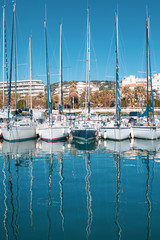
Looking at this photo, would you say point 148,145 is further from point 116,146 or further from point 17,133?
point 17,133

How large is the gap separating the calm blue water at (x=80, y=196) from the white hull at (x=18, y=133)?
9102 mm

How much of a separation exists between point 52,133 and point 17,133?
442 centimetres

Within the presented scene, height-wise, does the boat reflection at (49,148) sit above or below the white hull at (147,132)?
below

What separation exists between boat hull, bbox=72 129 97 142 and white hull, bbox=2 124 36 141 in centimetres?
617

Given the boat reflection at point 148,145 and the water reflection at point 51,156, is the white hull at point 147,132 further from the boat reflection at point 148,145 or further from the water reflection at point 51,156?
the water reflection at point 51,156

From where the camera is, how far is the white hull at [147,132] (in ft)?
108

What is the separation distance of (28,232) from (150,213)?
5.14 metres

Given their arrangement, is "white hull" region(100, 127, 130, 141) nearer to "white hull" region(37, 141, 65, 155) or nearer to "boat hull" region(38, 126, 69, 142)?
"boat hull" region(38, 126, 69, 142)

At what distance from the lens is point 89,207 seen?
12.0m

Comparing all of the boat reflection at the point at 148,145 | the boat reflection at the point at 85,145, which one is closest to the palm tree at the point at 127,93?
the boat reflection at the point at 148,145

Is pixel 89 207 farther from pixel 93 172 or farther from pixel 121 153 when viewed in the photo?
pixel 121 153

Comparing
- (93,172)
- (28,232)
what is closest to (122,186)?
(93,172)

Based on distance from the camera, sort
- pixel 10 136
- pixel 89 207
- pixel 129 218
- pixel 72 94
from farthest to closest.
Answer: pixel 72 94 → pixel 10 136 → pixel 89 207 → pixel 129 218

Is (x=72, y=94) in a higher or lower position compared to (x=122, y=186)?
higher
